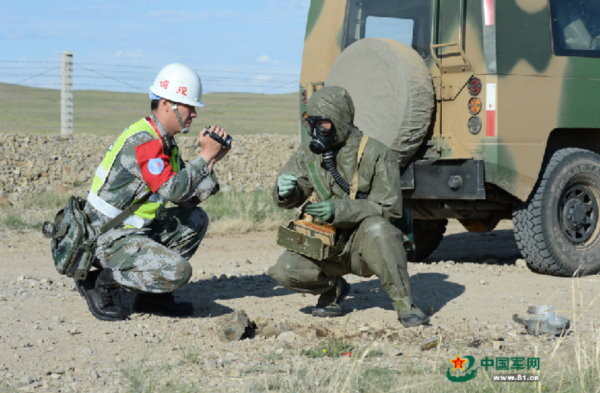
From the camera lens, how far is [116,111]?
151 ft

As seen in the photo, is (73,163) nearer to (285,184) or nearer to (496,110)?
(496,110)

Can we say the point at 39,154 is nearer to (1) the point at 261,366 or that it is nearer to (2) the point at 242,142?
(2) the point at 242,142

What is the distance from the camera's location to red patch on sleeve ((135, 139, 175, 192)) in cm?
627

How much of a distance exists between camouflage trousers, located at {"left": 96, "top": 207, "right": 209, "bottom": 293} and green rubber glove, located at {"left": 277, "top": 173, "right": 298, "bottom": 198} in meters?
0.70

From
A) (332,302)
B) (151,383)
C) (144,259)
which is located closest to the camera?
(151,383)

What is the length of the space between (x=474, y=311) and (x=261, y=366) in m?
2.09

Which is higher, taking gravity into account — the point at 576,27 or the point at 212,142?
the point at 576,27

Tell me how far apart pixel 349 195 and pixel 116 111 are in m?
40.8

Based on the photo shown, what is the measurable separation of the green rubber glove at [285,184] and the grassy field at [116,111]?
25766 millimetres

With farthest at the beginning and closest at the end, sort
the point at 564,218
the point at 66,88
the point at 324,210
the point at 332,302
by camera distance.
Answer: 1. the point at 66,88
2. the point at 564,218
3. the point at 332,302
4. the point at 324,210

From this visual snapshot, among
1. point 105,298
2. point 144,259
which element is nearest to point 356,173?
point 144,259

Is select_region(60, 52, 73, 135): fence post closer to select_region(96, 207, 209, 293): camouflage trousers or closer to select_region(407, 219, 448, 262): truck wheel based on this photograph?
select_region(407, 219, 448, 262): truck wheel

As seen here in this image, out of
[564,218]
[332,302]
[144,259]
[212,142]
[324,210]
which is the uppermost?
[212,142]

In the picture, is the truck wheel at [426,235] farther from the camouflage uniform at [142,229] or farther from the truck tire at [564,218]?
the camouflage uniform at [142,229]
